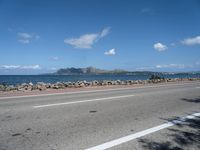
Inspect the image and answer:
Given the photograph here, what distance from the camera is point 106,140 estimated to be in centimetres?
450

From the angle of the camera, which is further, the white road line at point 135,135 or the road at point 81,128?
the road at point 81,128

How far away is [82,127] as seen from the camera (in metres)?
5.48

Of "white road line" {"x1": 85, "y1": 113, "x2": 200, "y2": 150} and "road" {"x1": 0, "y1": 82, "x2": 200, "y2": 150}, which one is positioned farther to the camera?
"road" {"x1": 0, "y1": 82, "x2": 200, "y2": 150}

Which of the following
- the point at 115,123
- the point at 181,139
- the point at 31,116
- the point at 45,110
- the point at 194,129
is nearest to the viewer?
the point at 181,139

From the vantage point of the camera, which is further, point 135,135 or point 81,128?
point 81,128

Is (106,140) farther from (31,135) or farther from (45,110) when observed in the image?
(45,110)

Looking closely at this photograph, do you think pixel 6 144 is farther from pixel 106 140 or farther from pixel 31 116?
pixel 31 116

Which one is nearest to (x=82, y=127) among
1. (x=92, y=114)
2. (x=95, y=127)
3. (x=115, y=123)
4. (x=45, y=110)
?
(x=95, y=127)

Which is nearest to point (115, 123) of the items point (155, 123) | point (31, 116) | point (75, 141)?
point (155, 123)

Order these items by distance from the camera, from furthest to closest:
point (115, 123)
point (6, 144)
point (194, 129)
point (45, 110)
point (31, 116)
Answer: point (45, 110) → point (31, 116) → point (115, 123) → point (194, 129) → point (6, 144)

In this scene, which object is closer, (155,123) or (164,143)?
(164,143)

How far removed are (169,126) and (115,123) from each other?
1.44 m

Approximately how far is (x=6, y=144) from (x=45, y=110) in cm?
341

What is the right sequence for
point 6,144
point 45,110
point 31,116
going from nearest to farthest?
1. point 6,144
2. point 31,116
3. point 45,110
